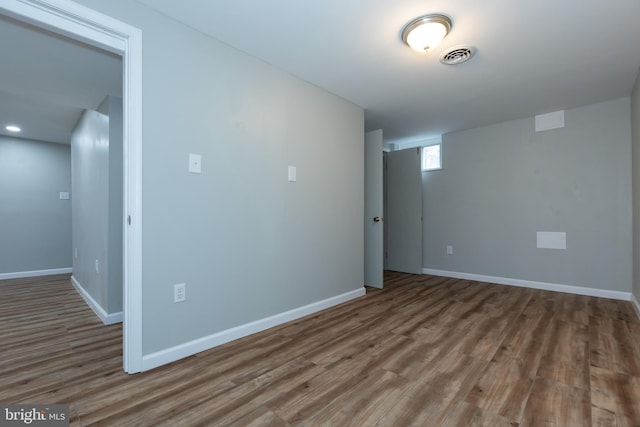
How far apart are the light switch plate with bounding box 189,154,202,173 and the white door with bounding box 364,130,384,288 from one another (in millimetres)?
2361

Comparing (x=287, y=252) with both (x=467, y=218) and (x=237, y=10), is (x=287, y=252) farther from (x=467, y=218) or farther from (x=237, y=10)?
(x=467, y=218)

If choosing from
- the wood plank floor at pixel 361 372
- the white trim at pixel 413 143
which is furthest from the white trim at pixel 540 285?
the white trim at pixel 413 143

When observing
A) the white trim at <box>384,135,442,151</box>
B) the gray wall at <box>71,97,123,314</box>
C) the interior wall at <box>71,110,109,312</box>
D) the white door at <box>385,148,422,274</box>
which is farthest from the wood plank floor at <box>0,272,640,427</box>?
the white trim at <box>384,135,442,151</box>

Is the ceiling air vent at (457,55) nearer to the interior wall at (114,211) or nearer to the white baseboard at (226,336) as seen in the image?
the white baseboard at (226,336)

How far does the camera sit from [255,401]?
145 centimetres

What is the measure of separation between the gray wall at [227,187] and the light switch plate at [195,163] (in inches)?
1.7

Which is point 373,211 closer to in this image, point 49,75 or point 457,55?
point 457,55

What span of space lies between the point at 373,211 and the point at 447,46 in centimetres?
206

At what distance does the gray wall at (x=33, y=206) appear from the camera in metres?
4.36

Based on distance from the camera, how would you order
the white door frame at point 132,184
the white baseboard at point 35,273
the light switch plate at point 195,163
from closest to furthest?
the white door frame at point 132,184 → the light switch plate at point 195,163 → the white baseboard at point 35,273

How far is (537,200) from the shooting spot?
12.3ft

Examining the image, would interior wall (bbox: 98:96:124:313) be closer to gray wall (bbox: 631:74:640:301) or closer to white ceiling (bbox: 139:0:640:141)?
white ceiling (bbox: 139:0:640:141)

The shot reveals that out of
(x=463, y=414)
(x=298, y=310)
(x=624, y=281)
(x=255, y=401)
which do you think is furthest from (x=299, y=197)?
(x=624, y=281)

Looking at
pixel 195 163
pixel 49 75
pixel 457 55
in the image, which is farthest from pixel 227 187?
pixel 457 55
